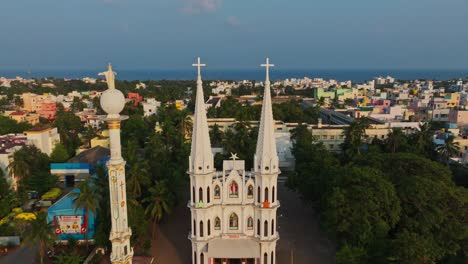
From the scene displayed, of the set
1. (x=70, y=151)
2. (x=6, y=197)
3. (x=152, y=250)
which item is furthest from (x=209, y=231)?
(x=70, y=151)

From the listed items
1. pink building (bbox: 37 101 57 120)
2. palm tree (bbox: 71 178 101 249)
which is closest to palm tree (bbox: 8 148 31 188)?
palm tree (bbox: 71 178 101 249)

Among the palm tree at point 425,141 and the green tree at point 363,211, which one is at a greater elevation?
the palm tree at point 425,141

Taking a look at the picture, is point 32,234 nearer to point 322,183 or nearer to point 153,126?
point 322,183

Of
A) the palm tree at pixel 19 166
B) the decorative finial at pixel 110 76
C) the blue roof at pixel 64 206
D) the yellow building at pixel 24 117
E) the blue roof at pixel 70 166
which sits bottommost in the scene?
the blue roof at pixel 64 206

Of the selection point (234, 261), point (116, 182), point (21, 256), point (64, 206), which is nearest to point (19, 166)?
point (64, 206)

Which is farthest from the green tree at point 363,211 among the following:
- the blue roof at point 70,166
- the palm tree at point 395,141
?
the blue roof at point 70,166

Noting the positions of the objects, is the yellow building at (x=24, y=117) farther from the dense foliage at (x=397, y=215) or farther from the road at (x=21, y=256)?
the dense foliage at (x=397, y=215)

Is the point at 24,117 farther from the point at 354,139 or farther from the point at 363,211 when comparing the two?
the point at 363,211
